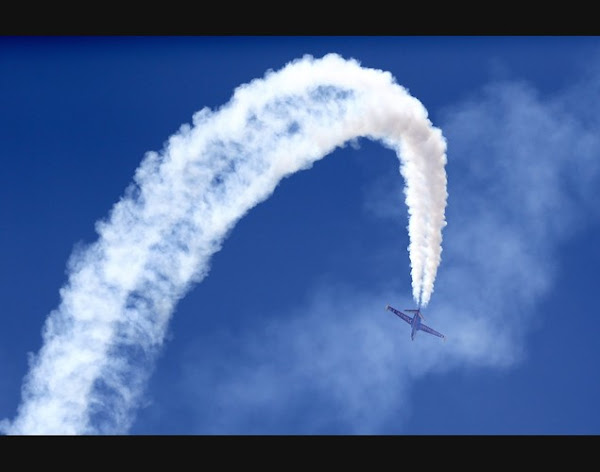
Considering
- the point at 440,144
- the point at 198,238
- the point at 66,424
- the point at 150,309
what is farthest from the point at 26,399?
the point at 440,144

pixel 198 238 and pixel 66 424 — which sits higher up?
pixel 198 238

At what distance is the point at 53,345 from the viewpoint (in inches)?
2975

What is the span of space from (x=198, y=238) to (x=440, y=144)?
15916 millimetres

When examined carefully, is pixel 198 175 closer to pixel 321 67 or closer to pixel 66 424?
pixel 321 67

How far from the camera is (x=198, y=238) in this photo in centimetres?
7612

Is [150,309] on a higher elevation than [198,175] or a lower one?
lower

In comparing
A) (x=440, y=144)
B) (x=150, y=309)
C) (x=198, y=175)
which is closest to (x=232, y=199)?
(x=198, y=175)

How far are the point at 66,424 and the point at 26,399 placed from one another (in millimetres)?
2961

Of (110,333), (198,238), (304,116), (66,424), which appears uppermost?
(304,116)

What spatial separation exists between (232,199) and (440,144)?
13157 mm

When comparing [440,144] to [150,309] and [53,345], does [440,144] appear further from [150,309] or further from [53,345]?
[53,345]

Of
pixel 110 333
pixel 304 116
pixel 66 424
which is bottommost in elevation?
pixel 66 424

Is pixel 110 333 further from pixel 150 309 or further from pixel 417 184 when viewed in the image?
pixel 417 184

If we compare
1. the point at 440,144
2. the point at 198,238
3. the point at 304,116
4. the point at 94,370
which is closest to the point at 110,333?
the point at 94,370
